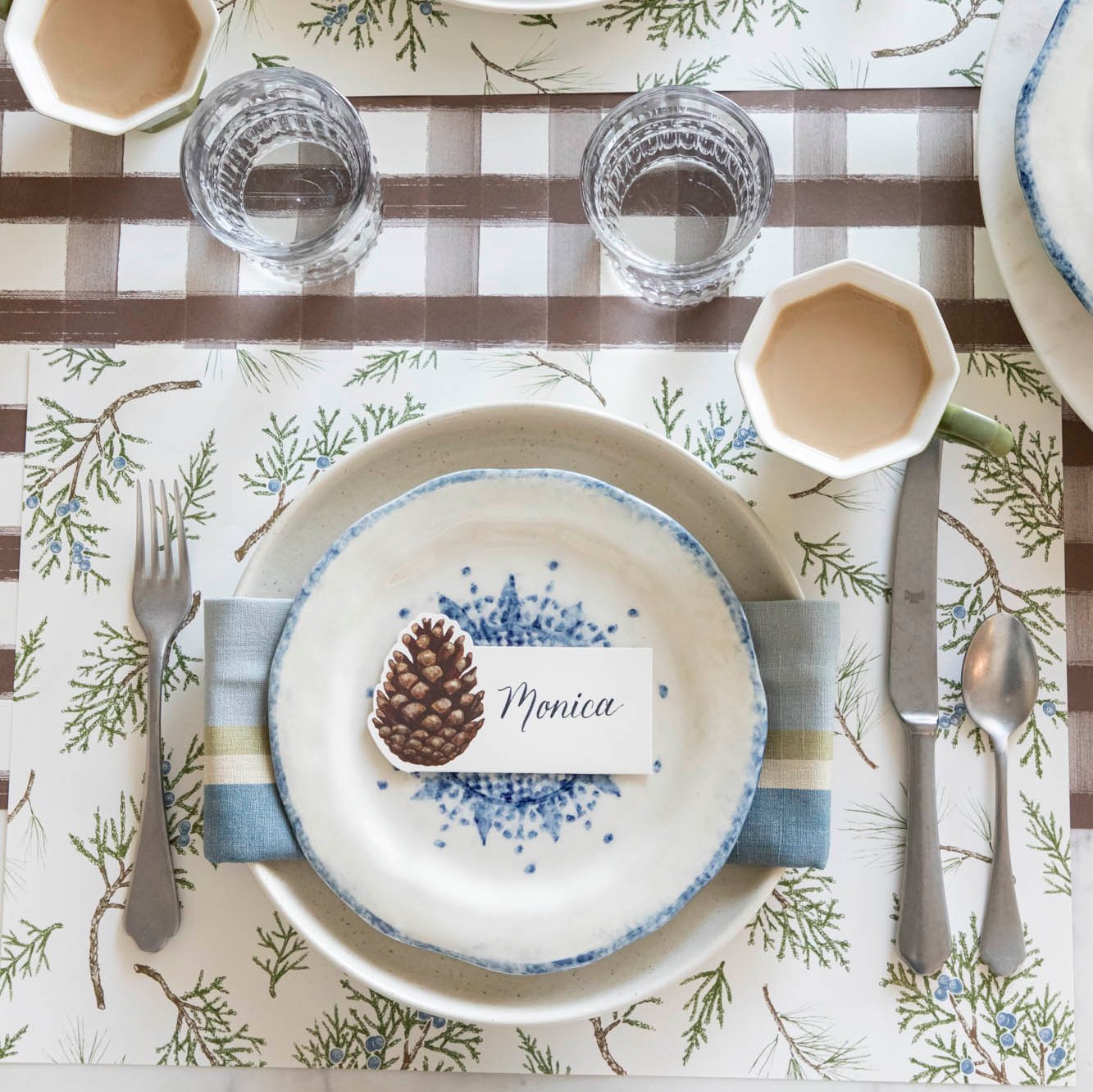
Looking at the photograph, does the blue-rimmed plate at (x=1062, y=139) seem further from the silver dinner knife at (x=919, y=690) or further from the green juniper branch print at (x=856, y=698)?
the green juniper branch print at (x=856, y=698)

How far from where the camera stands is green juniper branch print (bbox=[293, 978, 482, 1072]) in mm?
739

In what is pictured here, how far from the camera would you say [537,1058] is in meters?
0.74

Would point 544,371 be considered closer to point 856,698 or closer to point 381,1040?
point 856,698

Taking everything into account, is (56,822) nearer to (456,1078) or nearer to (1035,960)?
(456,1078)

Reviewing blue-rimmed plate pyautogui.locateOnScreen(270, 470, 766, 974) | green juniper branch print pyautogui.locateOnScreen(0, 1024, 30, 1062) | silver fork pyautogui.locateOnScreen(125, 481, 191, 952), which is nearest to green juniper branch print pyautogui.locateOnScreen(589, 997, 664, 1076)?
blue-rimmed plate pyautogui.locateOnScreen(270, 470, 766, 974)

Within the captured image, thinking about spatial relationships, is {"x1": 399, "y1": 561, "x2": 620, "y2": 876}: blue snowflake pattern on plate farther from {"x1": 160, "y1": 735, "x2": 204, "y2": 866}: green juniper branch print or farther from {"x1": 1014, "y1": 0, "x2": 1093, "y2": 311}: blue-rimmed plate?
{"x1": 1014, "y1": 0, "x2": 1093, "y2": 311}: blue-rimmed plate

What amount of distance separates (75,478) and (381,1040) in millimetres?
488

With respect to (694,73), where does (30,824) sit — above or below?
below

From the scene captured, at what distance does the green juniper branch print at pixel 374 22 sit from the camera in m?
0.78

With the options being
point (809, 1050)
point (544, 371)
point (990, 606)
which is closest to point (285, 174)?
point (544, 371)

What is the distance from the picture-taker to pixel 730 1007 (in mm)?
734

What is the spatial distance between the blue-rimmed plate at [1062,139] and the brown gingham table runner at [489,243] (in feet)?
0.31

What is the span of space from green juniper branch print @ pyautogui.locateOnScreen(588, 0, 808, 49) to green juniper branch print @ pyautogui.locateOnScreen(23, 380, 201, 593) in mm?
440

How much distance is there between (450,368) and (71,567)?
0.33 m
